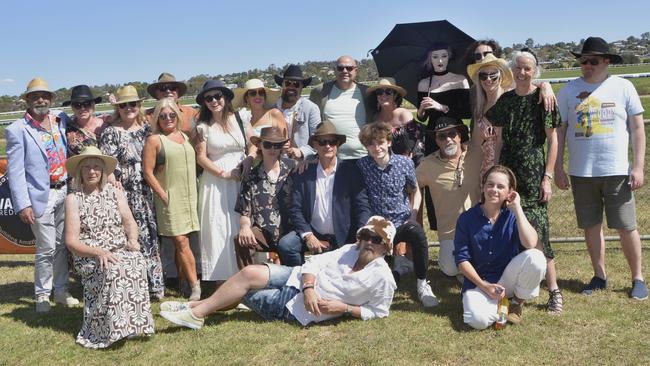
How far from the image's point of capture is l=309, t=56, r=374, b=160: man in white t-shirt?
608 centimetres

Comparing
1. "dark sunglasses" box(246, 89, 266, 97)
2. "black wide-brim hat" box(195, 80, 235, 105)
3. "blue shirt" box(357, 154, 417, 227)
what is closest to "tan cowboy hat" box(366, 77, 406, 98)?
"blue shirt" box(357, 154, 417, 227)

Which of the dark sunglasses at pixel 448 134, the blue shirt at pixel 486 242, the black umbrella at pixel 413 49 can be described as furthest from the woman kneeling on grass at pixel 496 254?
the black umbrella at pixel 413 49

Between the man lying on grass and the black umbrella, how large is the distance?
7.18 ft

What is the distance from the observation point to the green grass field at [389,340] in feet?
13.8

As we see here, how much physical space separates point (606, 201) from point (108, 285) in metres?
4.20

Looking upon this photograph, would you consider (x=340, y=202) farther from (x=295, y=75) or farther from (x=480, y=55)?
(x=480, y=55)

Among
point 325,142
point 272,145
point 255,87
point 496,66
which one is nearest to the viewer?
point 496,66

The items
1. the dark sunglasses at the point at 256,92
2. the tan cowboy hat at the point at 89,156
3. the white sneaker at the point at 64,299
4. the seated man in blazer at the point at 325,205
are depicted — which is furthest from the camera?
the dark sunglasses at the point at 256,92

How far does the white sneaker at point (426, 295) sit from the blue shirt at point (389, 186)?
58 cm

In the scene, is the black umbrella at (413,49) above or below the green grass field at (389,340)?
above

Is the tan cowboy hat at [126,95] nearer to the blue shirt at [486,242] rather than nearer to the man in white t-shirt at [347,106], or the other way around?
the man in white t-shirt at [347,106]

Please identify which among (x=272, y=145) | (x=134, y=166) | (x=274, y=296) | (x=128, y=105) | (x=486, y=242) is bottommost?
(x=274, y=296)

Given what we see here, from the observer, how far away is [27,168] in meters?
5.62

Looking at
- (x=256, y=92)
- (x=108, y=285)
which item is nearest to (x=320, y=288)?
(x=108, y=285)
